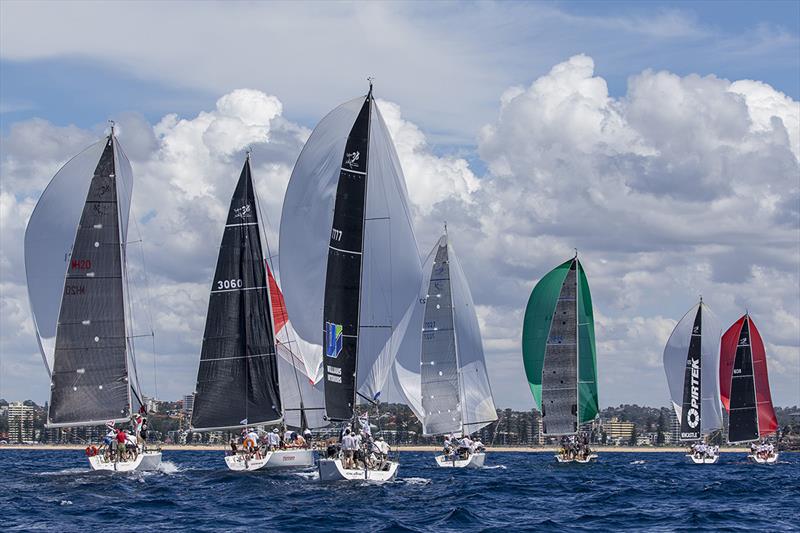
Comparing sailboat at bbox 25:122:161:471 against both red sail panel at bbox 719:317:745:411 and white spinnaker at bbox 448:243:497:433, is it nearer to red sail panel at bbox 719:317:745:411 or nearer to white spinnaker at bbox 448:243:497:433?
white spinnaker at bbox 448:243:497:433

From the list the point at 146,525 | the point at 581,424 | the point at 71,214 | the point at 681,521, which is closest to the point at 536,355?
the point at 581,424

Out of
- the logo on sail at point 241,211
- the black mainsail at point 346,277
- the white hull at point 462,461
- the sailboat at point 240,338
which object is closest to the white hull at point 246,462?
the sailboat at point 240,338

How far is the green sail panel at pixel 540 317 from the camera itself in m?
72.2

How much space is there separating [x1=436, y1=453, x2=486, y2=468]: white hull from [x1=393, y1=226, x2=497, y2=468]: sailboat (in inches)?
6.4

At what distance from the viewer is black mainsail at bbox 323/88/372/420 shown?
149 feet

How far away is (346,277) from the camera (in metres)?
45.3

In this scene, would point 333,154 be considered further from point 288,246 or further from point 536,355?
point 536,355

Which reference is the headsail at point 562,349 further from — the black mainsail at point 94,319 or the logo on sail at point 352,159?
the logo on sail at point 352,159

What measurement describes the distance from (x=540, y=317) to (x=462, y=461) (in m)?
10.7

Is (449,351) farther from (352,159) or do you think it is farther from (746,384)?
(746,384)

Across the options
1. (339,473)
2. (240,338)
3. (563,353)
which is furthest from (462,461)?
(339,473)

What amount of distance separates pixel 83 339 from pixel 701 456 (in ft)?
151

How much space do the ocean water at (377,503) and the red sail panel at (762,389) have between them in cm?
2972

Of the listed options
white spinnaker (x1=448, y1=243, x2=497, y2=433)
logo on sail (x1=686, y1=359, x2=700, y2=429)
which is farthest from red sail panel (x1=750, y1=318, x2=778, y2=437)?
white spinnaker (x1=448, y1=243, x2=497, y2=433)
